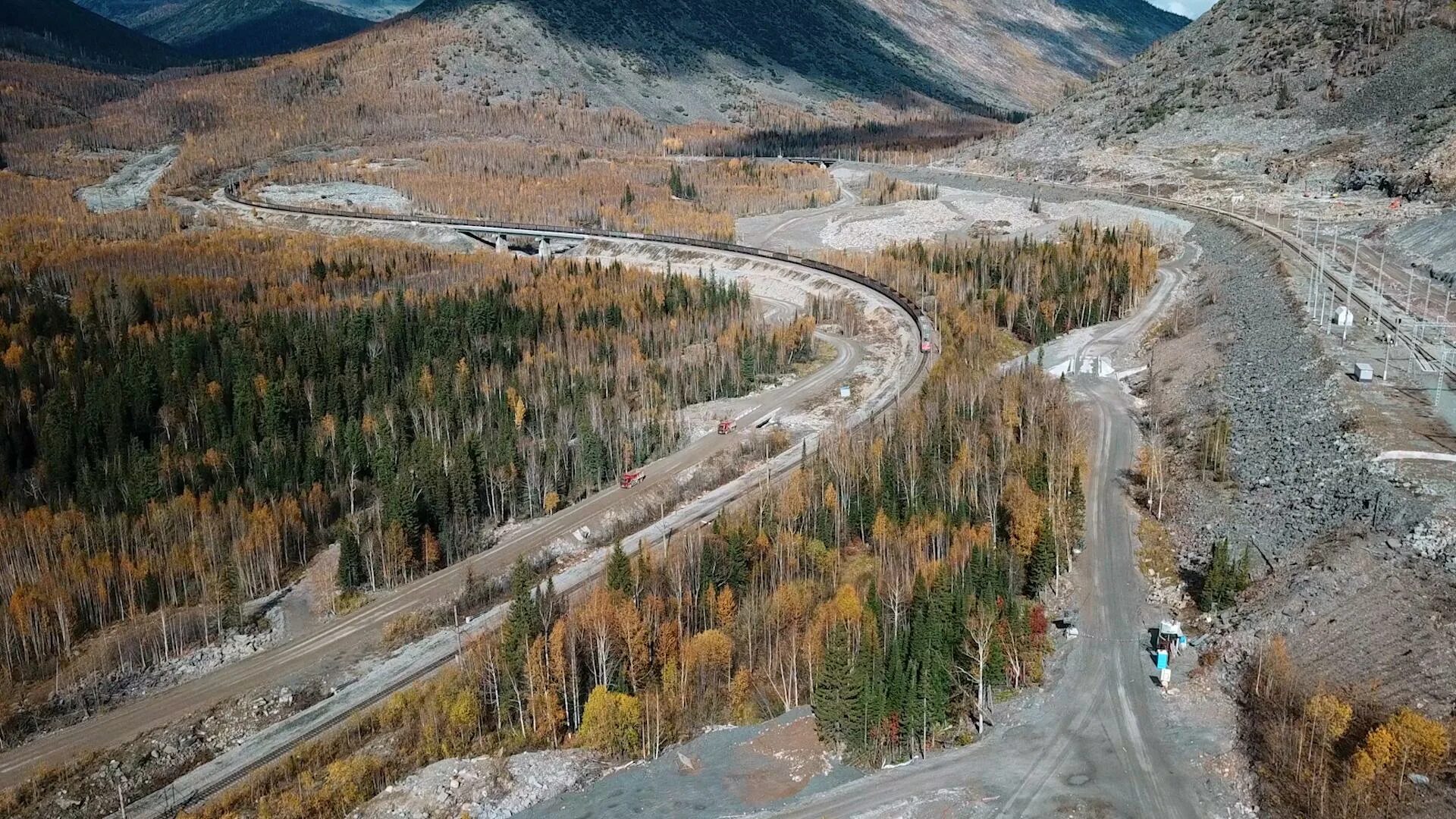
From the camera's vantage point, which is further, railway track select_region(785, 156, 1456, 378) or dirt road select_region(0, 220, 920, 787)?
railway track select_region(785, 156, 1456, 378)

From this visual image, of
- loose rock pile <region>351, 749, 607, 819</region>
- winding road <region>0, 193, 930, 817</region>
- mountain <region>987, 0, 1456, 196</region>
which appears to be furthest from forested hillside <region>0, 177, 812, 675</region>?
mountain <region>987, 0, 1456, 196</region>

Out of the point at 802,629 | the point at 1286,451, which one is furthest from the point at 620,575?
the point at 1286,451

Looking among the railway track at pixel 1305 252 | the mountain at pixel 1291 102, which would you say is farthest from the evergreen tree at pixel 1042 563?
the mountain at pixel 1291 102

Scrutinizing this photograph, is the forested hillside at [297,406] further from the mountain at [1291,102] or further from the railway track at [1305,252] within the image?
the mountain at [1291,102]

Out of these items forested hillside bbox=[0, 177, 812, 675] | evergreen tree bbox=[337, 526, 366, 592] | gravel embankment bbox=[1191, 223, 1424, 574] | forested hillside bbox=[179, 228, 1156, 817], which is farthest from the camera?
forested hillside bbox=[0, 177, 812, 675]

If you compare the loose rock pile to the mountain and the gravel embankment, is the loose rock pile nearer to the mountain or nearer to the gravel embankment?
the gravel embankment
